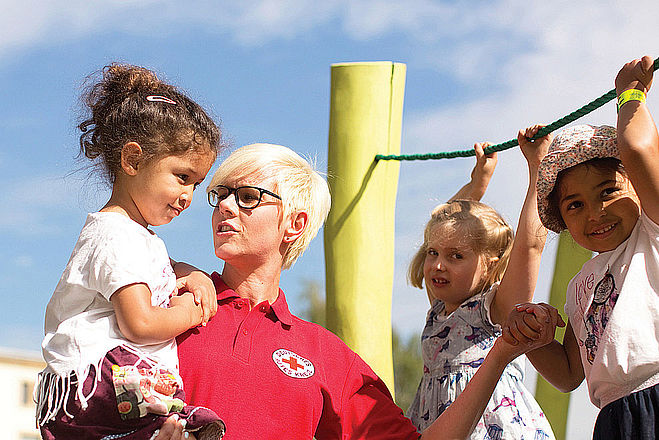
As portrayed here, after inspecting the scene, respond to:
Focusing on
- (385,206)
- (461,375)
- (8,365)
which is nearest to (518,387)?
(461,375)

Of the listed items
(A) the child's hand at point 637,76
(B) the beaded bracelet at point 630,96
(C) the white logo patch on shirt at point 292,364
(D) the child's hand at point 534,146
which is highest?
(A) the child's hand at point 637,76

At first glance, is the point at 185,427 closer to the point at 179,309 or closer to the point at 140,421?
the point at 140,421

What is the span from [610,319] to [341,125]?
1.65 meters

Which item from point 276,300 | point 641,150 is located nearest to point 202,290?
point 276,300

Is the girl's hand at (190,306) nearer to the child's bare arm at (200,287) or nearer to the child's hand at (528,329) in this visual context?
the child's bare arm at (200,287)

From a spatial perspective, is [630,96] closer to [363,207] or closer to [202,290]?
[202,290]

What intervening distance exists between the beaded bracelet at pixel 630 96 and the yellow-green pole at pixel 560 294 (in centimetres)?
195

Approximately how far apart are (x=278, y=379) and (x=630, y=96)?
115 centimetres

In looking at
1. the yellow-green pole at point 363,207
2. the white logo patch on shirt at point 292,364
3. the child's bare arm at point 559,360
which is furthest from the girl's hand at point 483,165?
the white logo patch on shirt at point 292,364

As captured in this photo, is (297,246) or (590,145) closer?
A: (590,145)

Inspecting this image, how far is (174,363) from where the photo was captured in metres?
2.12

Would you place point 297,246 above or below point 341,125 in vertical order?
below

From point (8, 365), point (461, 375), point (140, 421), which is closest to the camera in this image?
point (140, 421)

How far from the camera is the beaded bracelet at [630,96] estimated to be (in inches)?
82.5
